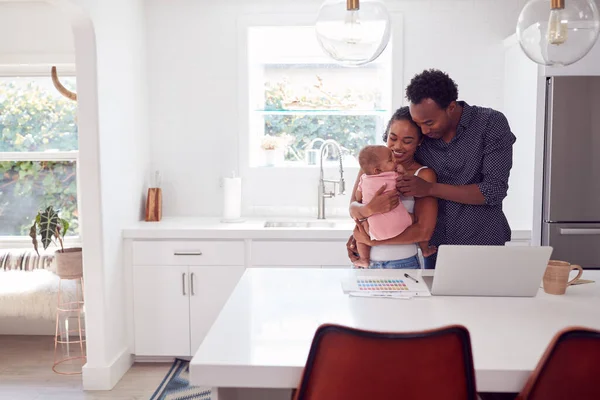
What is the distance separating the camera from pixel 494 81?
3965 mm

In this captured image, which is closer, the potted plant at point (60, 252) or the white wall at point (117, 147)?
the white wall at point (117, 147)

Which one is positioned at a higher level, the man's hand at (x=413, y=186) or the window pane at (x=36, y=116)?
the window pane at (x=36, y=116)

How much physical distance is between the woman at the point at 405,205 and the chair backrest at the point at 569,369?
37.9 inches

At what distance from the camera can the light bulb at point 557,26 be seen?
1.48 meters

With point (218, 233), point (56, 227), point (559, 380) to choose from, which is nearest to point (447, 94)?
point (559, 380)

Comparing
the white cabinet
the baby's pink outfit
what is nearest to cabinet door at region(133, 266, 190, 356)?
the white cabinet

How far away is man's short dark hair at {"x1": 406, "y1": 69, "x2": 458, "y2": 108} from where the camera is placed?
208cm

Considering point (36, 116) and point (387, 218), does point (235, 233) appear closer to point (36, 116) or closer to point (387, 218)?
point (387, 218)

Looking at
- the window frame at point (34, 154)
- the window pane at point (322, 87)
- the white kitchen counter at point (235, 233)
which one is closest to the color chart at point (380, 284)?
the white kitchen counter at point (235, 233)

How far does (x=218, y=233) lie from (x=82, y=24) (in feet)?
4.45

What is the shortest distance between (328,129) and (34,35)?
210 cm

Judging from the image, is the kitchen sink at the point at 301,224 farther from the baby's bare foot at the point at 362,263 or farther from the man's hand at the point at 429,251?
the man's hand at the point at 429,251

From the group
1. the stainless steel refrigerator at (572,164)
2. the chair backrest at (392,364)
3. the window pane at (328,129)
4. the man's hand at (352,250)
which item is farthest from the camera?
the window pane at (328,129)

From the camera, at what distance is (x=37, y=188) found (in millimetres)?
4234
